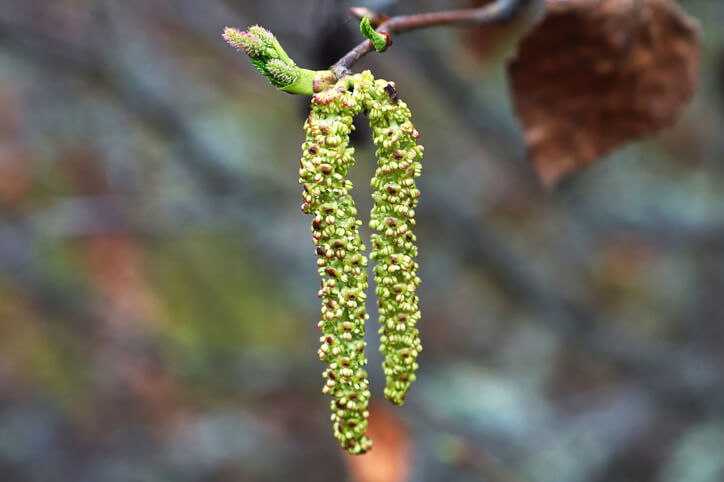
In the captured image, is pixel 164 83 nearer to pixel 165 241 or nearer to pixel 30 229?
pixel 30 229

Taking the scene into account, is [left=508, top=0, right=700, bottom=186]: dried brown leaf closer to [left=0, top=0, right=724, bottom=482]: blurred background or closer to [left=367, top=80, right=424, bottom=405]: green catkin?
[left=367, top=80, right=424, bottom=405]: green catkin

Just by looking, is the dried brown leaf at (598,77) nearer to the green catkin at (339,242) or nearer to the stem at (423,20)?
the stem at (423,20)

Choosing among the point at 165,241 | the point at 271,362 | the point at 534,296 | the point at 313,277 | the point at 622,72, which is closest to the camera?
the point at 622,72

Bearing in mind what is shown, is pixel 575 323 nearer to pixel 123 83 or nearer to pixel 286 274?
pixel 286 274

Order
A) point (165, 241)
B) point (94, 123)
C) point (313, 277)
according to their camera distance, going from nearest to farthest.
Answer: point (313, 277) → point (94, 123) → point (165, 241)

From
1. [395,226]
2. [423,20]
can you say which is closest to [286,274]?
[423,20]

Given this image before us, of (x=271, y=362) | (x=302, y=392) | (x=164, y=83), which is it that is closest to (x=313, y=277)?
(x=271, y=362)

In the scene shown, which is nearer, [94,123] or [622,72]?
[622,72]

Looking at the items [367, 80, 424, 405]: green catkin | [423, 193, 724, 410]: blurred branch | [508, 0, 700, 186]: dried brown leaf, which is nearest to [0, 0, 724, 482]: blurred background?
[423, 193, 724, 410]: blurred branch

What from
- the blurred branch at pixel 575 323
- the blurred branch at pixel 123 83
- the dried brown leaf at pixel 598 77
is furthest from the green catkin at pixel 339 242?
the blurred branch at pixel 123 83
